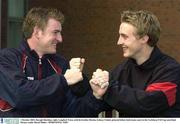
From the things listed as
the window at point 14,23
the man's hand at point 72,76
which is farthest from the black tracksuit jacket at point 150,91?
the window at point 14,23

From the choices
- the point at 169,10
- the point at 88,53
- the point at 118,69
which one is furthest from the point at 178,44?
the point at 118,69

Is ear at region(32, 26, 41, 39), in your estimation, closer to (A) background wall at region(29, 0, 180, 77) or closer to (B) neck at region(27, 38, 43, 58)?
(B) neck at region(27, 38, 43, 58)

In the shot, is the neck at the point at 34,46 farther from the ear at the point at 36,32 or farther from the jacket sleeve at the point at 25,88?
the jacket sleeve at the point at 25,88

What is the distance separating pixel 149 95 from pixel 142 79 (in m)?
0.21

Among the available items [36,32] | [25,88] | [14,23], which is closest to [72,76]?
[25,88]

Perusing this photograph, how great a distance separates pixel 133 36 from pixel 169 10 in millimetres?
10607

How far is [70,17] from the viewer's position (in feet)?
48.0

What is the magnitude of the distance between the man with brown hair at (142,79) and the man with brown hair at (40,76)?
18 cm

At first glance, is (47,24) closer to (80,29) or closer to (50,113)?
(50,113)

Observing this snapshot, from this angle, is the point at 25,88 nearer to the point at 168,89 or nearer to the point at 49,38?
the point at 49,38

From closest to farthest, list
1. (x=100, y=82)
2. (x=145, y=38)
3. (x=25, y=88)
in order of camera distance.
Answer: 1. (x=25, y=88)
2. (x=100, y=82)
3. (x=145, y=38)

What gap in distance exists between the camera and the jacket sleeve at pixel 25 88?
3.21 metres

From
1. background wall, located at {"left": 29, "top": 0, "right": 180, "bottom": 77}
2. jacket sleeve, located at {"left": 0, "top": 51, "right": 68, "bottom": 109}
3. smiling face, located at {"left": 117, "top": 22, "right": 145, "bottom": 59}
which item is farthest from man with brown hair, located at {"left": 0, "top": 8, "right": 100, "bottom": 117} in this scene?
background wall, located at {"left": 29, "top": 0, "right": 180, "bottom": 77}

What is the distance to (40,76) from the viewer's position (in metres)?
3.46
